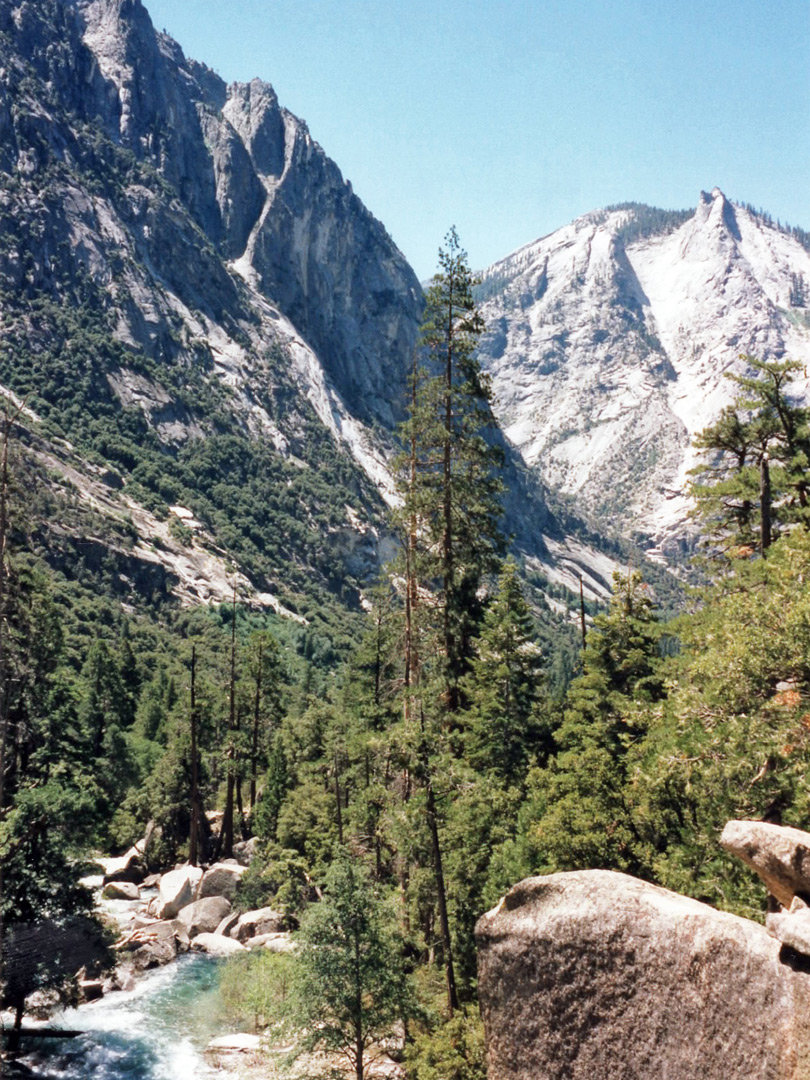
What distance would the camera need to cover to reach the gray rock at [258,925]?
139ft

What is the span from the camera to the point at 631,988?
11281mm

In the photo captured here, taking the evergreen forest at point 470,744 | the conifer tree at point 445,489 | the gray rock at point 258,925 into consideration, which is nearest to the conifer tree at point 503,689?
the evergreen forest at point 470,744

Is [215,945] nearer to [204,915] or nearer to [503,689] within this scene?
[204,915]

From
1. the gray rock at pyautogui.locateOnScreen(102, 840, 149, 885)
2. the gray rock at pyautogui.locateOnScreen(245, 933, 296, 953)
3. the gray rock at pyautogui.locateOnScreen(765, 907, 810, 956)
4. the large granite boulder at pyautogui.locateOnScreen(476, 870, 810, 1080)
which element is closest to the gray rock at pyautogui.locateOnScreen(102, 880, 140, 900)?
the gray rock at pyautogui.locateOnScreen(102, 840, 149, 885)

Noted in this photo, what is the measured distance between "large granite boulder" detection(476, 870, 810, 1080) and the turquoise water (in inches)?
768

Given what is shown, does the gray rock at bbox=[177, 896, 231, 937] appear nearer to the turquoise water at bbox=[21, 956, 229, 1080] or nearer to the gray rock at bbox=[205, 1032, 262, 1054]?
the turquoise water at bbox=[21, 956, 229, 1080]

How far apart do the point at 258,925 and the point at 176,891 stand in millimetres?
5821

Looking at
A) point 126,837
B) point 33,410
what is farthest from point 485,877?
point 33,410

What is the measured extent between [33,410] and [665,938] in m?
198

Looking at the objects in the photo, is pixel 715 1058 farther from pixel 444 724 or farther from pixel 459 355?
pixel 459 355

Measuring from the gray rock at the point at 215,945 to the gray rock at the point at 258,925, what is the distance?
60 centimetres

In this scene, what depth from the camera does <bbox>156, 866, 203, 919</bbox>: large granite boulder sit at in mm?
44844

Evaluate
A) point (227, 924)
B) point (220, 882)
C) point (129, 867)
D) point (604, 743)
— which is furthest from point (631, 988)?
point (129, 867)

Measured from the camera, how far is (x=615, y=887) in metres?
12.0
